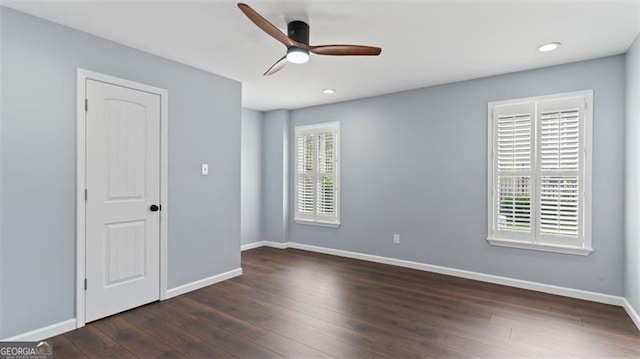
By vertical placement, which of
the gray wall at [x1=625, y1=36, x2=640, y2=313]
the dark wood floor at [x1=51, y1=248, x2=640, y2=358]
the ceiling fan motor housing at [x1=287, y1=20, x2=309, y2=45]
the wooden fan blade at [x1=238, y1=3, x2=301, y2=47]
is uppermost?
the ceiling fan motor housing at [x1=287, y1=20, x2=309, y2=45]

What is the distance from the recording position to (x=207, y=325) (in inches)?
110

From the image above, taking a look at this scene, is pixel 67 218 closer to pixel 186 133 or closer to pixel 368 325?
pixel 186 133

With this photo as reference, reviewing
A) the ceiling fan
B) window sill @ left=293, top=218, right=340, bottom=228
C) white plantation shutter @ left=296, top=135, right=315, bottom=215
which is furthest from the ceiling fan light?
window sill @ left=293, top=218, right=340, bottom=228

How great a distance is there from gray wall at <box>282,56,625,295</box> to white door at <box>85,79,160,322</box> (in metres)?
2.88

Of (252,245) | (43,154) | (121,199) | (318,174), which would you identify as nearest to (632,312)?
(318,174)

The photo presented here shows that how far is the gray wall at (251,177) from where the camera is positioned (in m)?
5.76

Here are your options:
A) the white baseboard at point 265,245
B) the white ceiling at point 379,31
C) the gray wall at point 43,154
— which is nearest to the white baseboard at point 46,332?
the gray wall at point 43,154

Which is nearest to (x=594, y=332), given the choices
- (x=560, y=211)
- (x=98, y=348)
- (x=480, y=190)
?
(x=560, y=211)

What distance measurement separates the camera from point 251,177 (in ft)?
19.4

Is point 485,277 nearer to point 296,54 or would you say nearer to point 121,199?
point 296,54

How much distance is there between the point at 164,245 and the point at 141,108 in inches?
55.4

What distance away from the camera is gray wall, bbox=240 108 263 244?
5758 millimetres

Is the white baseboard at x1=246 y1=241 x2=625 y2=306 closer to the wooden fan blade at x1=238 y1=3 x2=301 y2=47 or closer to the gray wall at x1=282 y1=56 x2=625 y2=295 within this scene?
the gray wall at x1=282 y1=56 x2=625 y2=295

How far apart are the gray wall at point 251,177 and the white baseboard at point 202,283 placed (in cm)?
160
